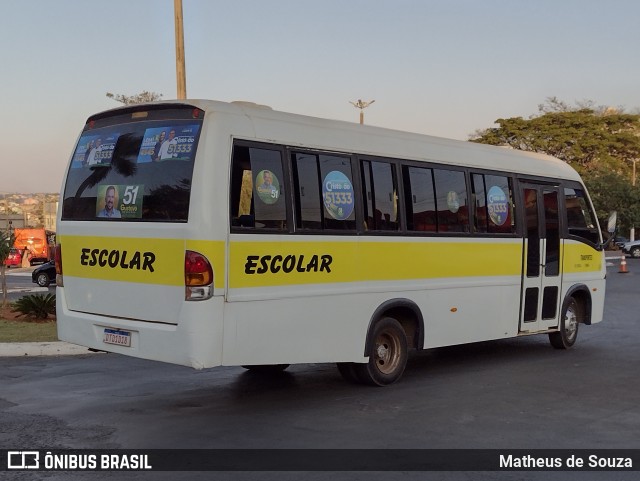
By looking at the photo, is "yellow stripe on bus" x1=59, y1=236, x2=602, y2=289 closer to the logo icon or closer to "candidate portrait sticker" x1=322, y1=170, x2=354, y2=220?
"candidate portrait sticker" x1=322, y1=170, x2=354, y2=220

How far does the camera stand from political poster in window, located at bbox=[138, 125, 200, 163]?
309 inches

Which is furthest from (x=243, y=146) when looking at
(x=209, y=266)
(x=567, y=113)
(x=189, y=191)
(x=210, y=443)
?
(x=567, y=113)

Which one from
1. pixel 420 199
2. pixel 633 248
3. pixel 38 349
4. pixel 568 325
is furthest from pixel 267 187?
pixel 633 248

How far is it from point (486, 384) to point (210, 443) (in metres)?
4.15

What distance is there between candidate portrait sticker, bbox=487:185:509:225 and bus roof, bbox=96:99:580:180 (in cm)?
34

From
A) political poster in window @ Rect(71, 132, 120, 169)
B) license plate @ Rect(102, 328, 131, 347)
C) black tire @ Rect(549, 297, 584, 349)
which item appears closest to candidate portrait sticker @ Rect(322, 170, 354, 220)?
political poster in window @ Rect(71, 132, 120, 169)

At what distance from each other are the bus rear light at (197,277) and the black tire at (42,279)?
2676 cm

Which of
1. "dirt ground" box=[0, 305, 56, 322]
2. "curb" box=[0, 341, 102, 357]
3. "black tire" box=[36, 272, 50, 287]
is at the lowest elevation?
"black tire" box=[36, 272, 50, 287]

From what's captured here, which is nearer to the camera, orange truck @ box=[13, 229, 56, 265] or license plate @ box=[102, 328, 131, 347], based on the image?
license plate @ box=[102, 328, 131, 347]

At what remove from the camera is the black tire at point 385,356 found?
9469 mm

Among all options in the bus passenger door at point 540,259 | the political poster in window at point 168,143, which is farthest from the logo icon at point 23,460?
the bus passenger door at point 540,259

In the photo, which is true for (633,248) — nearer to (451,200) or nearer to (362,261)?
(451,200)

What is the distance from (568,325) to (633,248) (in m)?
39.5

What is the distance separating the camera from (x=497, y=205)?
11.6 m
